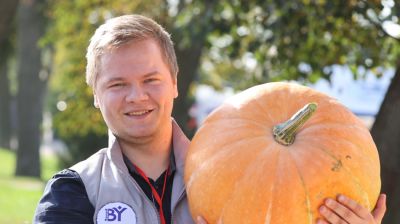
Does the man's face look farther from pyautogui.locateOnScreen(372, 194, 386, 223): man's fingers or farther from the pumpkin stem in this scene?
pyautogui.locateOnScreen(372, 194, 386, 223): man's fingers

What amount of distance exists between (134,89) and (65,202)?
→ 457mm

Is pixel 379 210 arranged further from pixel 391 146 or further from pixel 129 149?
pixel 391 146

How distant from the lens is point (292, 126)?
235 centimetres

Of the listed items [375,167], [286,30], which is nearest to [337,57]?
[286,30]

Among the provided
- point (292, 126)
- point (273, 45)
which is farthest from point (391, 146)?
point (292, 126)

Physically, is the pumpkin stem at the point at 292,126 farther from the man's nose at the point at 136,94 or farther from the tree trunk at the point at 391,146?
the tree trunk at the point at 391,146

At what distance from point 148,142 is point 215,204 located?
0.38 m

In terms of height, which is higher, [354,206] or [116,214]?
[116,214]

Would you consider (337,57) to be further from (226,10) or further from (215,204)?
(215,204)

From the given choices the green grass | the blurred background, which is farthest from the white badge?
the green grass

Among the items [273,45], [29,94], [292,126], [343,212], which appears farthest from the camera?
[29,94]

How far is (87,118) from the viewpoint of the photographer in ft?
33.6

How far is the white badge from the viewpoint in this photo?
2.37 meters

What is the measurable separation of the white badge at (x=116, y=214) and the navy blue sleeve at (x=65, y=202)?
6 centimetres
